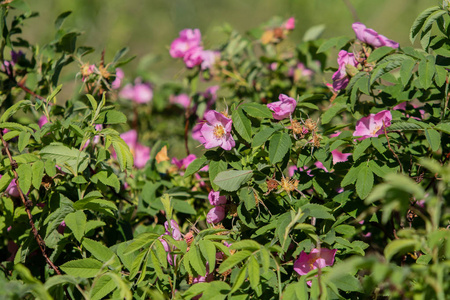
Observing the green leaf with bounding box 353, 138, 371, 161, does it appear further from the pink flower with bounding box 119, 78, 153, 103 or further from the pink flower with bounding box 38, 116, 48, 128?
the pink flower with bounding box 119, 78, 153, 103

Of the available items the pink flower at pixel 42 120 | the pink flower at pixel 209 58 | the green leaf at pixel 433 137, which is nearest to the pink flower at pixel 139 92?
the pink flower at pixel 209 58

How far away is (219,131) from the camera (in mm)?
1149

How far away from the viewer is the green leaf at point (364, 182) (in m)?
1.08

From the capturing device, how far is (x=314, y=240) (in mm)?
1038

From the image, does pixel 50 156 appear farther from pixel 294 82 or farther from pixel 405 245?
pixel 294 82

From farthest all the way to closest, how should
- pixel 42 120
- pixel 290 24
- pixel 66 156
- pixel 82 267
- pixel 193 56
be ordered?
1. pixel 290 24
2. pixel 193 56
3. pixel 42 120
4. pixel 66 156
5. pixel 82 267

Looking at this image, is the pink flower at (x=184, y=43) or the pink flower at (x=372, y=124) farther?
the pink flower at (x=184, y=43)

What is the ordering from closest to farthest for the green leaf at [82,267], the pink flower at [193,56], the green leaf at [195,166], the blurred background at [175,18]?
the green leaf at [82,267] → the green leaf at [195,166] → the pink flower at [193,56] → the blurred background at [175,18]

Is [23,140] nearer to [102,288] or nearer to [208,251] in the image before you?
[102,288]

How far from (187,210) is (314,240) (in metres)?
0.47

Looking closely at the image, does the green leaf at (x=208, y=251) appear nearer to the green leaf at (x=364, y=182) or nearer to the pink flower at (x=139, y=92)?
the green leaf at (x=364, y=182)

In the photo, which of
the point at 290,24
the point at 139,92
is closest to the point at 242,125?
the point at 290,24

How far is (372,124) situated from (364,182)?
219 millimetres

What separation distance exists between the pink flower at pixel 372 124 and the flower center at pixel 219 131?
36 cm
